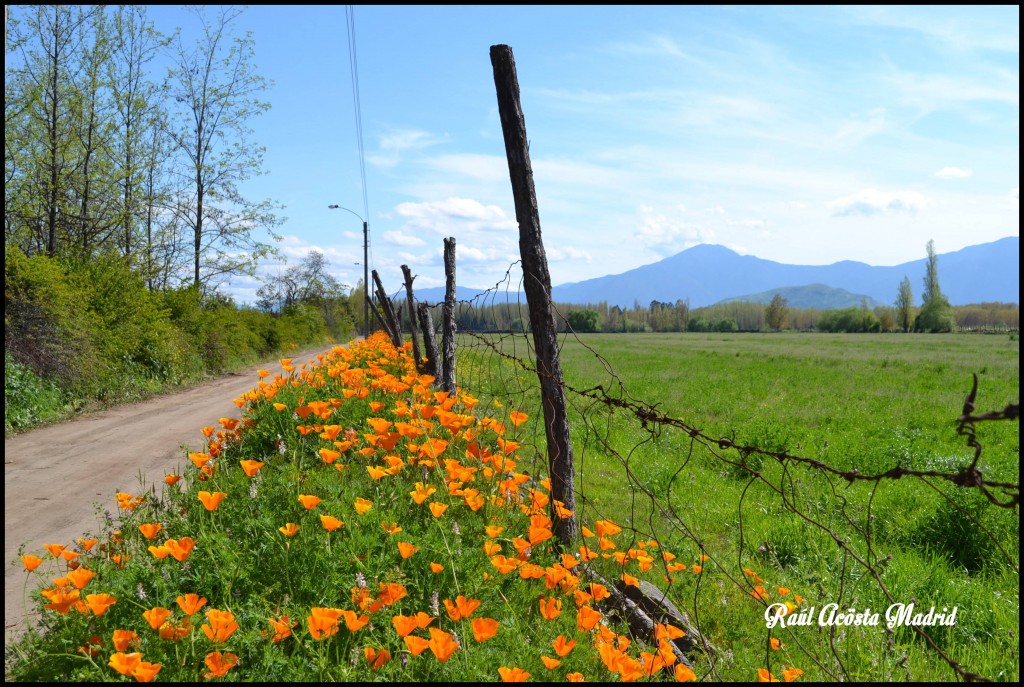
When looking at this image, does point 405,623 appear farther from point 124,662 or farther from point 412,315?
point 412,315

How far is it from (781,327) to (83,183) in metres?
101

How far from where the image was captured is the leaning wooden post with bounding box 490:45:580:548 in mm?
3375

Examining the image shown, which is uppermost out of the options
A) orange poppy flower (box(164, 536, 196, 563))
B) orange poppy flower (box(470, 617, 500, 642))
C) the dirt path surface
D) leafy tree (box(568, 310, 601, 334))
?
leafy tree (box(568, 310, 601, 334))

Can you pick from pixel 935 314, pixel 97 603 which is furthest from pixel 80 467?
pixel 935 314

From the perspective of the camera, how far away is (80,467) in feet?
24.6

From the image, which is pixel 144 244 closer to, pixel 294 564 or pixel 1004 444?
pixel 294 564

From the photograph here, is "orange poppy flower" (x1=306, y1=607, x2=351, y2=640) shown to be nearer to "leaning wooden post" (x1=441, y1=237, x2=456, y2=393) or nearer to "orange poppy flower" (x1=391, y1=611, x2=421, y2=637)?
"orange poppy flower" (x1=391, y1=611, x2=421, y2=637)

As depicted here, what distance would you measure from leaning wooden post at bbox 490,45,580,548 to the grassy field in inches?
11.4

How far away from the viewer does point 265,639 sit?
2.42 m

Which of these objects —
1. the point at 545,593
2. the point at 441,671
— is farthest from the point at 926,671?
the point at 441,671

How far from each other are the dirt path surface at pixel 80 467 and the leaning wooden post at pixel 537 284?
2.58 metres

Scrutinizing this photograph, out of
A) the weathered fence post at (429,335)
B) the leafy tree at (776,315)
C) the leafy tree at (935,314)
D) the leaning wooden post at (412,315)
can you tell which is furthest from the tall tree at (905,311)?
the weathered fence post at (429,335)

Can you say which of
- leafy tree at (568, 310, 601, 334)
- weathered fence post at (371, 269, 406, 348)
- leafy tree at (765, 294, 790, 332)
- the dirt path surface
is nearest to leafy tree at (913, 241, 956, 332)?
leafy tree at (765, 294, 790, 332)

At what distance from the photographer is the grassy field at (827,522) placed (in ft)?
10.7
